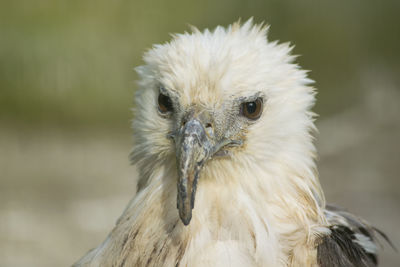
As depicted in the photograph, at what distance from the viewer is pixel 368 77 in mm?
7246

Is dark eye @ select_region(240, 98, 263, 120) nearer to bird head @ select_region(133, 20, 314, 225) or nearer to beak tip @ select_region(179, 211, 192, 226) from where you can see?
bird head @ select_region(133, 20, 314, 225)

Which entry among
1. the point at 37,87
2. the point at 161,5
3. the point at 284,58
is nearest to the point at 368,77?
the point at 161,5

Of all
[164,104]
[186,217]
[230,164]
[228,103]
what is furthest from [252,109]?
[186,217]

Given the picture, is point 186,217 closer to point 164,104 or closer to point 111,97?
point 164,104

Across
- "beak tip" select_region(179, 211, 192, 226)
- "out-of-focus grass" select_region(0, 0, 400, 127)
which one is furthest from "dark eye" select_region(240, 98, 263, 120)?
"out-of-focus grass" select_region(0, 0, 400, 127)

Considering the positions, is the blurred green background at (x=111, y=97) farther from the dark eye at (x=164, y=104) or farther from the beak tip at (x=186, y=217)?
the beak tip at (x=186, y=217)

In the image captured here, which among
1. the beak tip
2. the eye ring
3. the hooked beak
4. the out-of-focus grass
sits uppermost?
the out-of-focus grass

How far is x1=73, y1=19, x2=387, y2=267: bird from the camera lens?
2031 millimetres

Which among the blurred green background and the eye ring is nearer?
the eye ring

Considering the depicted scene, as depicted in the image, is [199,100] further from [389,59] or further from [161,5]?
[389,59]

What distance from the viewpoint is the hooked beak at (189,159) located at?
191cm

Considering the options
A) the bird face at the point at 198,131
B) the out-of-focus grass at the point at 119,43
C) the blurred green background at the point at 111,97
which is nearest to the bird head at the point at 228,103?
the bird face at the point at 198,131

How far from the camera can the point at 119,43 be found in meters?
6.70

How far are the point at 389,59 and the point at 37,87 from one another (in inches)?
177
